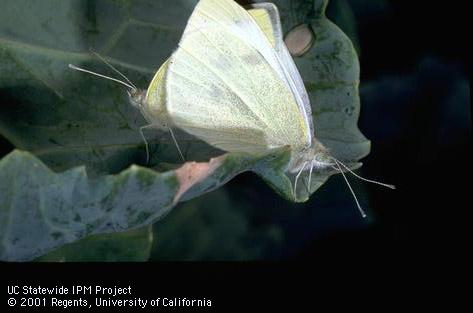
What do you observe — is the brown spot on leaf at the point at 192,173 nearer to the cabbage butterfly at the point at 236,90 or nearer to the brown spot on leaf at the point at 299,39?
the cabbage butterfly at the point at 236,90

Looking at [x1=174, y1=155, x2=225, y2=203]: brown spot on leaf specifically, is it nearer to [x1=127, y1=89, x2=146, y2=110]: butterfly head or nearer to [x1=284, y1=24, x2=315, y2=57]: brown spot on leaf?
[x1=127, y1=89, x2=146, y2=110]: butterfly head

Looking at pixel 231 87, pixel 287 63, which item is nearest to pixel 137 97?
pixel 231 87

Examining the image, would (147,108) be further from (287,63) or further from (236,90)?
(287,63)

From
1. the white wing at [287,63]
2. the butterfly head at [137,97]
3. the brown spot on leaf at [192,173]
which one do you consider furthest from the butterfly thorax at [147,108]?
the brown spot on leaf at [192,173]

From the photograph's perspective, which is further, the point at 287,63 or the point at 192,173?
the point at 287,63

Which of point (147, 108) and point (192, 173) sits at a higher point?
point (147, 108)

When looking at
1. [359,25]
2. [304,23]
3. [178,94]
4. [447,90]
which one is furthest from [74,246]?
[447,90]

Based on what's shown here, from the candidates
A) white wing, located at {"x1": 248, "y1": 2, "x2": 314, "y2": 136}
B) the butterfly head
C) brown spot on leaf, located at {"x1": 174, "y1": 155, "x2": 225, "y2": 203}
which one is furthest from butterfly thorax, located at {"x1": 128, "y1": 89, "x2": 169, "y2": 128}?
brown spot on leaf, located at {"x1": 174, "y1": 155, "x2": 225, "y2": 203}

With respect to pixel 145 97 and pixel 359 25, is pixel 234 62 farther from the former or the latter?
pixel 359 25
